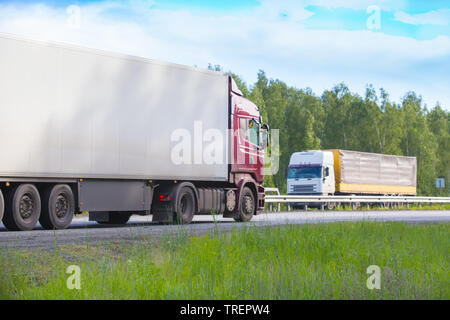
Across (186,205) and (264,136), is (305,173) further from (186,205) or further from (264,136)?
(186,205)

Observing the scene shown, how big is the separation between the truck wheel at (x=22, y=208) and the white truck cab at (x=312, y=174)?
26.5 meters

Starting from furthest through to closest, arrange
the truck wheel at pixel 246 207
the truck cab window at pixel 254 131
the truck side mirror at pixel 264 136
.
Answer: the truck side mirror at pixel 264 136 → the truck cab window at pixel 254 131 → the truck wheel at pixel 246 207

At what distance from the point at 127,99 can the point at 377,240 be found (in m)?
7.62

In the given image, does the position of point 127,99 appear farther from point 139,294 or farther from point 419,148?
point 419,148

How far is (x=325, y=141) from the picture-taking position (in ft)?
291

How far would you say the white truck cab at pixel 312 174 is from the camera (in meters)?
40.1

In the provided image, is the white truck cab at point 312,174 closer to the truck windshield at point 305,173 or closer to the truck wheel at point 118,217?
the truck windshield at point 305,173

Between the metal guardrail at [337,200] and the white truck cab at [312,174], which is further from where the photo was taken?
the white truck cab at [312,174]

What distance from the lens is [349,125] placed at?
281 ft

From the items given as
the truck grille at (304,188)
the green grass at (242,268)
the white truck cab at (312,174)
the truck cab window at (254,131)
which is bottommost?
the green grass at (242,268)

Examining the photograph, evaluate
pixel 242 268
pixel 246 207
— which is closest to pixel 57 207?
pixel 246 207

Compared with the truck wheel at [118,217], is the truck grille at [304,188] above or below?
above

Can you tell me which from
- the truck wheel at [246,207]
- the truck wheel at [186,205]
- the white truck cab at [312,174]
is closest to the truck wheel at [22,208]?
the truck wheel at [186,205]
